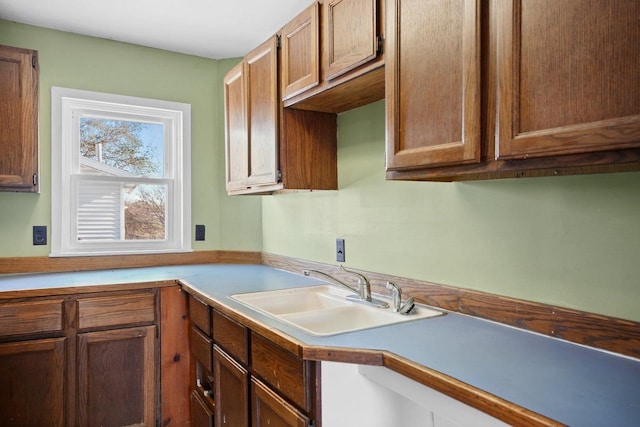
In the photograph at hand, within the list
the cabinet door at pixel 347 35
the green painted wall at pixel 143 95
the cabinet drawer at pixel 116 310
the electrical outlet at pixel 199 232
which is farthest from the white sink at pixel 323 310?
the electrical outlet at pixel 199 232

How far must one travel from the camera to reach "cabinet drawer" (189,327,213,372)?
1.99m

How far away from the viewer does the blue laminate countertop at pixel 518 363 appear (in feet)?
2.67

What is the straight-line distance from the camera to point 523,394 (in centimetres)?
86

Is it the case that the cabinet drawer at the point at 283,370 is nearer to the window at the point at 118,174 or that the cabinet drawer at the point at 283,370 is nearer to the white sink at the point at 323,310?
the white sink at the point at 323,310

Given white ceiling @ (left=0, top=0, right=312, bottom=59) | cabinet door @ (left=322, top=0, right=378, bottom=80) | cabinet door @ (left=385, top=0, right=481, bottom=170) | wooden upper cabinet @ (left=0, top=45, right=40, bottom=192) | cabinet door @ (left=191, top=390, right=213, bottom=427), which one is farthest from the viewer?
white ceiling @ (left=0, top=0, right=312, bottom=59)

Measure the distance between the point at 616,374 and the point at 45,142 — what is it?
287 cm

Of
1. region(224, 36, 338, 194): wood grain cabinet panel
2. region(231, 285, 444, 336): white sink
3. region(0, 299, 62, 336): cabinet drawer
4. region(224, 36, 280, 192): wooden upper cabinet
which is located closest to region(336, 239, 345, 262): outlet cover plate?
region(231, 285, 444, 336): white sink

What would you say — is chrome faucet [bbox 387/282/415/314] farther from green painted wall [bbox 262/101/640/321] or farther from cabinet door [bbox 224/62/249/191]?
cabinet door [bbox 224/62/249/191]

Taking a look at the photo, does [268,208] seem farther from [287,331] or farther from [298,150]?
[287,331]

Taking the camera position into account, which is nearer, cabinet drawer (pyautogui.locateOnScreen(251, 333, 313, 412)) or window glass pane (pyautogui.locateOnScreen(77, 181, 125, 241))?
cabinet drawer (pyautogui.locateOnScreen(251, 333, 313, 412))

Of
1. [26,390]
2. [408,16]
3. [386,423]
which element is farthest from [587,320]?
[26,390]

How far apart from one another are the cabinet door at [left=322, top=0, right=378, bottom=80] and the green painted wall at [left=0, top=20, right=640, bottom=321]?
1.26 feet

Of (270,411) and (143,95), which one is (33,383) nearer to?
(270,411)

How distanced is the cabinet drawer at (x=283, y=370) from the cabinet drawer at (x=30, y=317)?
1117mm
